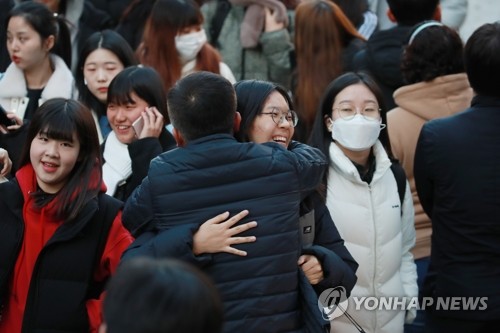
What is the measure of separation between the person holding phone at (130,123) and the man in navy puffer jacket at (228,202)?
5.24 feet

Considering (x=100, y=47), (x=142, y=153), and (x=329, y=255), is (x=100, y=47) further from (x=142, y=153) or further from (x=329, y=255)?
(x=329, y=255)

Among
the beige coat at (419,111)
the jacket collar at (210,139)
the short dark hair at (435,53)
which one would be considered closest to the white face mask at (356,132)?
the beige coat at (419,111)

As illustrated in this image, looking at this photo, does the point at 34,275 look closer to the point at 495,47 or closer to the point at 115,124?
the point at 115,124

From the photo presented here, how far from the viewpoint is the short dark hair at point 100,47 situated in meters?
6.56

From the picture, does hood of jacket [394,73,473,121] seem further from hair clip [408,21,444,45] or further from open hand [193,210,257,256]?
open hand [193,210,257,256]

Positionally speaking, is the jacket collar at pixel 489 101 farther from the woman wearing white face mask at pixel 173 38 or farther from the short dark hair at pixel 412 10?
the woman wearing white face mask at pixel 173 38

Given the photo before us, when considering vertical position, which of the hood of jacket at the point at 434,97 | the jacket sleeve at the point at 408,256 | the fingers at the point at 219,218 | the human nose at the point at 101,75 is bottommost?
the jacket sleeve at the point at 408,256

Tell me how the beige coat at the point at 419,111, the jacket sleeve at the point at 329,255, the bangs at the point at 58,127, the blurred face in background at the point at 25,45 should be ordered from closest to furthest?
the jacket sleeve at the point at 329,255, the bangs at the point at 58,127, the beige coat at the point at 419,111, the blurred face in background at the point at 25,45

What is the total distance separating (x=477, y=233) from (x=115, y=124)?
2.11m

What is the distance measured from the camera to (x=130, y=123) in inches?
223

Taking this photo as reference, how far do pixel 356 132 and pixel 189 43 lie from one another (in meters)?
2.30

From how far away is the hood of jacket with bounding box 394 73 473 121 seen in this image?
6086 millimetres

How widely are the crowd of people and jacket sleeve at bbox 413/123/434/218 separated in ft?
0.04

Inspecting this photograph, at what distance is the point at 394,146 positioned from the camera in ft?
20.0
